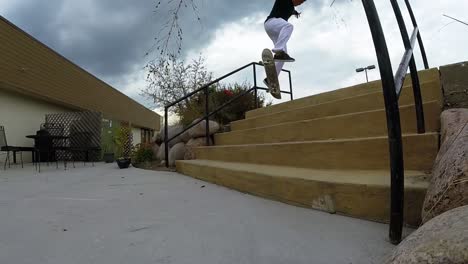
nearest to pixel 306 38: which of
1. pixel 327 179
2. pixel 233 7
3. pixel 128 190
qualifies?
pixel 233 7

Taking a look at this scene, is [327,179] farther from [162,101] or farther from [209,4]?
[162,101]

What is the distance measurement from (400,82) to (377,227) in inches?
29.4

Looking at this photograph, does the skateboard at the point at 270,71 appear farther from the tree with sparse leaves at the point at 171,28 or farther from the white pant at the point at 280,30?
the tree with sparse leaves at the point at 171,28

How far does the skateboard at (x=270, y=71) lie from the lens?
13.4 ft

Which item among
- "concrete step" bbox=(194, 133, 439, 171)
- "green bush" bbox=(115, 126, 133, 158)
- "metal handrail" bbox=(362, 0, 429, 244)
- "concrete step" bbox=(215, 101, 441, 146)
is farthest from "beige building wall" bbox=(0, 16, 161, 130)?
"metal handrail" bbox=(362, 0, 429, 244)

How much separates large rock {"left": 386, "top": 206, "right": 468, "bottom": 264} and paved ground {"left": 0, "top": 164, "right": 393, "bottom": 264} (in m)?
0.49

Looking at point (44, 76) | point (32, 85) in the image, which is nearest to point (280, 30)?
point (32, 85)

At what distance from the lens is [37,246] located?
181cm

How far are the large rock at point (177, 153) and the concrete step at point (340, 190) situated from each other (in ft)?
11.7

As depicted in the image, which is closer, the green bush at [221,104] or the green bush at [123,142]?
the green bush at [221,104]

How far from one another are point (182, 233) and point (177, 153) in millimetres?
4688

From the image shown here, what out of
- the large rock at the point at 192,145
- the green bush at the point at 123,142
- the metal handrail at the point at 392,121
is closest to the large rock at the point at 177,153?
the large rock at the point at 192,145

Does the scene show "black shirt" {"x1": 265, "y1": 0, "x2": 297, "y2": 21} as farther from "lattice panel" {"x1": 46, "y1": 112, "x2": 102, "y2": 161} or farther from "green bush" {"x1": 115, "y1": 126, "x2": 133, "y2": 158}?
"lattice panel" {"x1": 46, "y1": 112, "x2": 102, "y2": 161}

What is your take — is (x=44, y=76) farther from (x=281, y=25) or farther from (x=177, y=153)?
(x=281, y=25)
